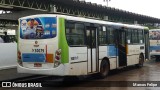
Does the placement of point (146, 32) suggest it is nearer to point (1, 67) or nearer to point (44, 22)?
point (1, 67)

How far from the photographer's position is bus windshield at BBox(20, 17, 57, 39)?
11805 mm

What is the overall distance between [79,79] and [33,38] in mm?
3588

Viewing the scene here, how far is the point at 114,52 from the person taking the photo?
16.3 m

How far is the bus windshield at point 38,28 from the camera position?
1180cm

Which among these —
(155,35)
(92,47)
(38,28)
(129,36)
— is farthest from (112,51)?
(155,35)

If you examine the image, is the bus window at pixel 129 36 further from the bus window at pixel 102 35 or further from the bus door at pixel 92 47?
the bus door at pixel 92 47

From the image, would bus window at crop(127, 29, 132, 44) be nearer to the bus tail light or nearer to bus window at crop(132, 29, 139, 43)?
bus window at crop(132, 29, 139, 43)

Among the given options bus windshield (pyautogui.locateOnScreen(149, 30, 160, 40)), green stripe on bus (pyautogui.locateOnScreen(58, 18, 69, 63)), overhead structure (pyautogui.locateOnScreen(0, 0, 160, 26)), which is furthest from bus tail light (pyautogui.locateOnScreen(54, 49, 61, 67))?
bus windshield (pyautogui.locateOnScreen(149, 30, 160, 40))

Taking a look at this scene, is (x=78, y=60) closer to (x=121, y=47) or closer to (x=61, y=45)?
(x=61, y=45)

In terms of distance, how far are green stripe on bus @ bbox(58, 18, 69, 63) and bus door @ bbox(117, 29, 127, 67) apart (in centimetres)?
580

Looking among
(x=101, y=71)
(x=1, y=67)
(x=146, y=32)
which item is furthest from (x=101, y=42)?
(x=146, y=32)

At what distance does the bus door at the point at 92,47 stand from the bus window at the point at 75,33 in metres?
0.57

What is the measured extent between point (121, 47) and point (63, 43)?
6.36 metres

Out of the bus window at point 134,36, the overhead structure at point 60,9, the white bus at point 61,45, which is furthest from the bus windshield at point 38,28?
the overhead structure at point 60,9
